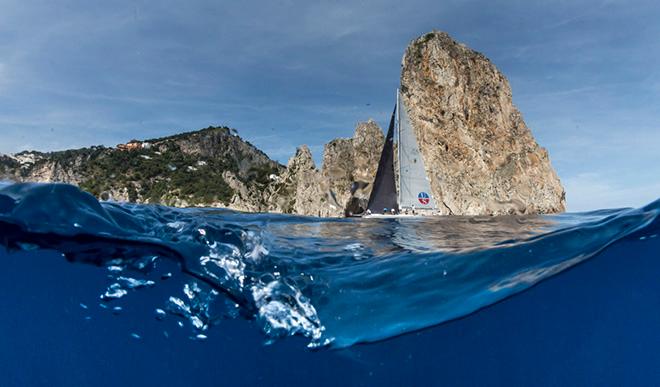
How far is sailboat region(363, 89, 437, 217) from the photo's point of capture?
35938mm

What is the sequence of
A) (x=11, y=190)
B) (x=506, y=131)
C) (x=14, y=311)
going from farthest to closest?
(x=506, y=131), (x=14, y=311), (x=11, y=190)

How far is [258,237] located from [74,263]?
4294mm

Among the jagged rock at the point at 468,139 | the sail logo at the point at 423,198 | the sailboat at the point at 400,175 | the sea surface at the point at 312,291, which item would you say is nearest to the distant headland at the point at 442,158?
the jagged rock at the point at 468,139

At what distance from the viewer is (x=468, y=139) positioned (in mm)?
81688

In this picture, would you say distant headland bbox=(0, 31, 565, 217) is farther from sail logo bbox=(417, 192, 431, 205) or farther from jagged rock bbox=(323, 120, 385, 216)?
sail logo bbox=(417, 192, 431, 205)

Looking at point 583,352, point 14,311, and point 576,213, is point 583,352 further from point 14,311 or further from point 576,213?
point 14,311

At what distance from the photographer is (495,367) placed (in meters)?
15.6

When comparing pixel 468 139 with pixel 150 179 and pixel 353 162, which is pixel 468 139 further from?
pixel 150 179

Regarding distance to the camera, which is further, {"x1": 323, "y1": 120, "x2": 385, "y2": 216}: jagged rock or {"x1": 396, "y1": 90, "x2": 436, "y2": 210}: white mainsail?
{"x1": 323, "y1": 120, "x2": 385, "y2": 216}: jagged rock

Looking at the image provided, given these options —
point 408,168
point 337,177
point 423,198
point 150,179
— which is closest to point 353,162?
point 337,177

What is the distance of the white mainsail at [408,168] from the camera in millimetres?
35969

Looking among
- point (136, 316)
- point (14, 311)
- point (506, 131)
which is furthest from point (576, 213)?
point (506, 131)

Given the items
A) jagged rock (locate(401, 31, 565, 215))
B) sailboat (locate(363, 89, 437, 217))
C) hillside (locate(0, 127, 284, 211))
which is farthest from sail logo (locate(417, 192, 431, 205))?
jagged rock (locate(401, 31, 565, 215))

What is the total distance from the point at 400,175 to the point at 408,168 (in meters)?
0.97
